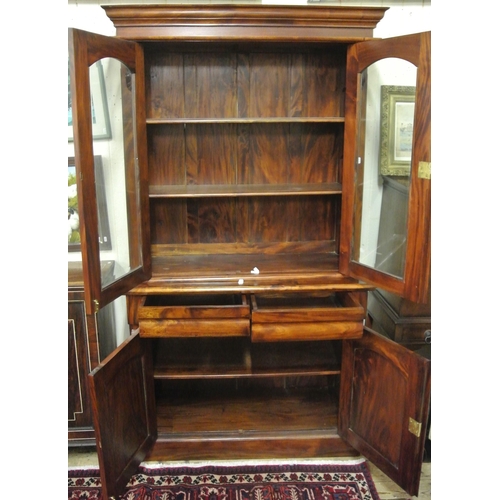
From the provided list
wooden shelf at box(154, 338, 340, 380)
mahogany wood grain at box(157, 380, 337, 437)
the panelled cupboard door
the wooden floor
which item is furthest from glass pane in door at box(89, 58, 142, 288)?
the wooden floor

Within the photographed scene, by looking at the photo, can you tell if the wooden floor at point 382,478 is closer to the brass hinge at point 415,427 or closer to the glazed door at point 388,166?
the brass hinge at point 415,427

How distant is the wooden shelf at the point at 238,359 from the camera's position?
161 cm

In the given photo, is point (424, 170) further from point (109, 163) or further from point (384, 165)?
point (109, 163)

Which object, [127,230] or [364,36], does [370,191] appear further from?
[127,230]

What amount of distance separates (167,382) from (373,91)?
4.73 feet

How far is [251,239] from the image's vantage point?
1854 millimetres

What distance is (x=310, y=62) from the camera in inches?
67.6

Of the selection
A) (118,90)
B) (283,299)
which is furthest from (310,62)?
(283,299)

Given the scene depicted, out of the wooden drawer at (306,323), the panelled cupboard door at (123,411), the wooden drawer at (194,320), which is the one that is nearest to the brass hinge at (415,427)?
the wooden drawer at (306,323)

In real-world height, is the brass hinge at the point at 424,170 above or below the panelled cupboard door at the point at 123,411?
above

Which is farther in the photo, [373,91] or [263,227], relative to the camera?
[263,227]

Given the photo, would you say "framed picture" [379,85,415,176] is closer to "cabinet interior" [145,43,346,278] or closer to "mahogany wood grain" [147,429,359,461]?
"cabinet interior" [145,43,346,278]

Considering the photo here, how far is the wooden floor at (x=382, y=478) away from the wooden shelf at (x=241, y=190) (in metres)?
1.01

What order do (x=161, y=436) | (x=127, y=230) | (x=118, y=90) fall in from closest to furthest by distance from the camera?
(x=118, y=90) < (x=127, y=230) < (x=161, y=436)
